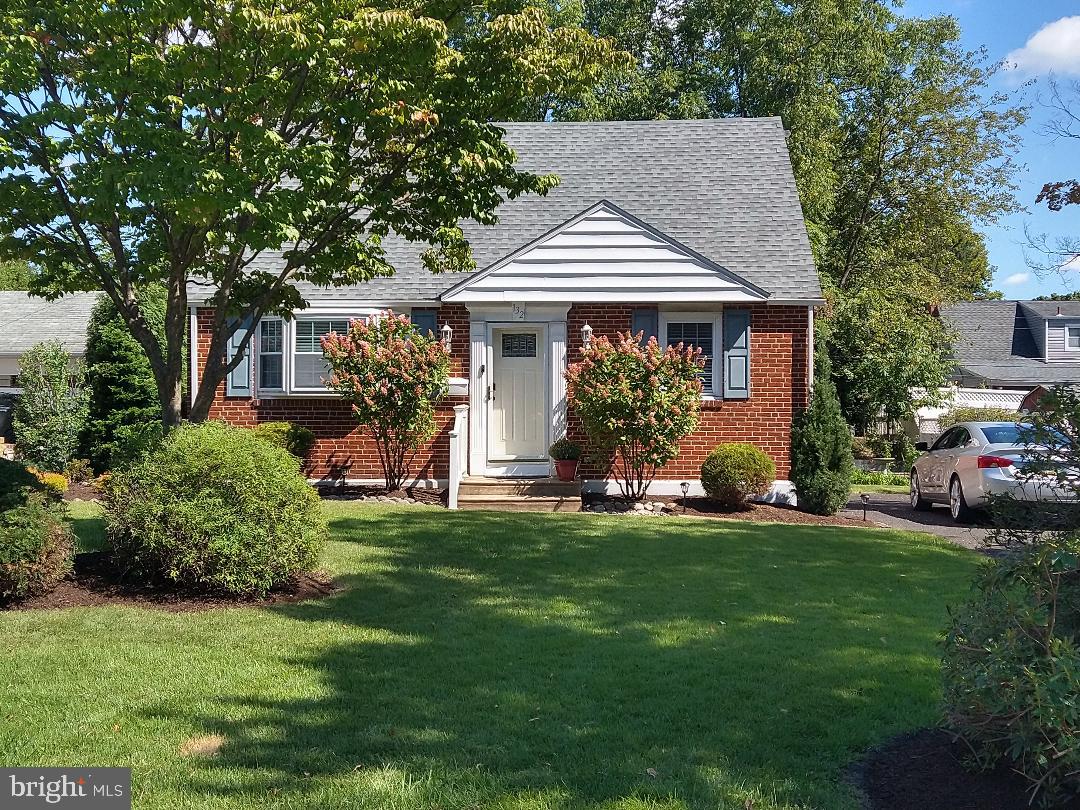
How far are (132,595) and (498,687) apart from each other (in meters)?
3.68

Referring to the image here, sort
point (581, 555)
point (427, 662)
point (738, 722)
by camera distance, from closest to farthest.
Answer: point (738, 722) < point (427, 662) < point (581, 555)

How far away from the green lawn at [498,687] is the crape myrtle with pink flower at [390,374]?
193 inches

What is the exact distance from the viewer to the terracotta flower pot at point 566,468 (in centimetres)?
1384

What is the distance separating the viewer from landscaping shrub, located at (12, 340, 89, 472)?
15.5m

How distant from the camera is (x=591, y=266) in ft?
47.2

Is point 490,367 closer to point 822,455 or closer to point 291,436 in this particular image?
point 291,436

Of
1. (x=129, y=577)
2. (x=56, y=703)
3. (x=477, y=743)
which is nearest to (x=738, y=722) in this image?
(x=477, y=743)

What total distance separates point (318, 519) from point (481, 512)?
4.97 meters

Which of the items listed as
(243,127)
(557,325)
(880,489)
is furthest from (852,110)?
(243,127)

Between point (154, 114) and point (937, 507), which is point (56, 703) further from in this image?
point (937, 507)

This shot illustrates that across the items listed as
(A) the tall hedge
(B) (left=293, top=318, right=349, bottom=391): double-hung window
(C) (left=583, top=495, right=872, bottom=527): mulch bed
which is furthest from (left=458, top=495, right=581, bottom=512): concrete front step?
(A) the tall hedge

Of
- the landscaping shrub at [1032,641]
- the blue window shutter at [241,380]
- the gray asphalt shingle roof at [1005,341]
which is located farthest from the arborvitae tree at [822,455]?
the gray asphalt shingle roof at [1005,341]

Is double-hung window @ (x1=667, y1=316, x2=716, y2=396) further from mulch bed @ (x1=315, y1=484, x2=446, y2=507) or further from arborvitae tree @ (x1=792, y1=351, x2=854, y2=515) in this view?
mulch bed @ (x1=315, y1=484, x2=446, y2=507)

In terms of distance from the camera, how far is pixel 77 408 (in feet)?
52.6
